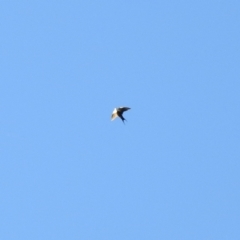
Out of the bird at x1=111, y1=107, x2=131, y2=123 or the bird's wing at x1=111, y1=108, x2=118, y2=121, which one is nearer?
the bird at x1=111, y1=107, x2=131, y2=123

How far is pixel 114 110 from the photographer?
128ft

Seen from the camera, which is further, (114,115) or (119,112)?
(114,115)

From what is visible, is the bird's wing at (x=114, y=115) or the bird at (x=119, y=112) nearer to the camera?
the bird at (x=119, y=112)
